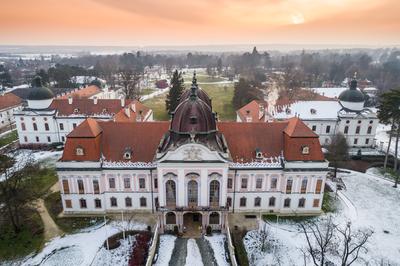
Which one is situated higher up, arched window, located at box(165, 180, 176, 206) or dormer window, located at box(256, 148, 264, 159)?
dormer window, located at box(256, 148, 264, 159)

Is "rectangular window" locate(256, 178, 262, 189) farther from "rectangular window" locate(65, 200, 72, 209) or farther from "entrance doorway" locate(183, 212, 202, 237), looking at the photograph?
"rectangular window" locate(65, 200, 72, 209)

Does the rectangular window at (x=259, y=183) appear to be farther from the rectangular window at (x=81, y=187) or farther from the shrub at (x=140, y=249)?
the rectangular window at (x=81, y=187)

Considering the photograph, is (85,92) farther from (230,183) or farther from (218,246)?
(218,246)

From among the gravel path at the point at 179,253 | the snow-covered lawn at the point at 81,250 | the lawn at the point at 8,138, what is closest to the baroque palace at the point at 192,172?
the gravel path at the point at 179,253

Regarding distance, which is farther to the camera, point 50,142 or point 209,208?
point 50,142

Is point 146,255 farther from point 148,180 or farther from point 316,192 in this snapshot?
point 316,192

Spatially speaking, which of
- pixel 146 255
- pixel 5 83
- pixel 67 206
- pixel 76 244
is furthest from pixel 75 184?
pixel 5 83

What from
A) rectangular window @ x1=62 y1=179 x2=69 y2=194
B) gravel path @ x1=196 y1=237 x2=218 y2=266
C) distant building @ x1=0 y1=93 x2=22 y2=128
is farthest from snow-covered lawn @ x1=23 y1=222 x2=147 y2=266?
distant building @ x1=0 y1=93 x2=22 y2=128
